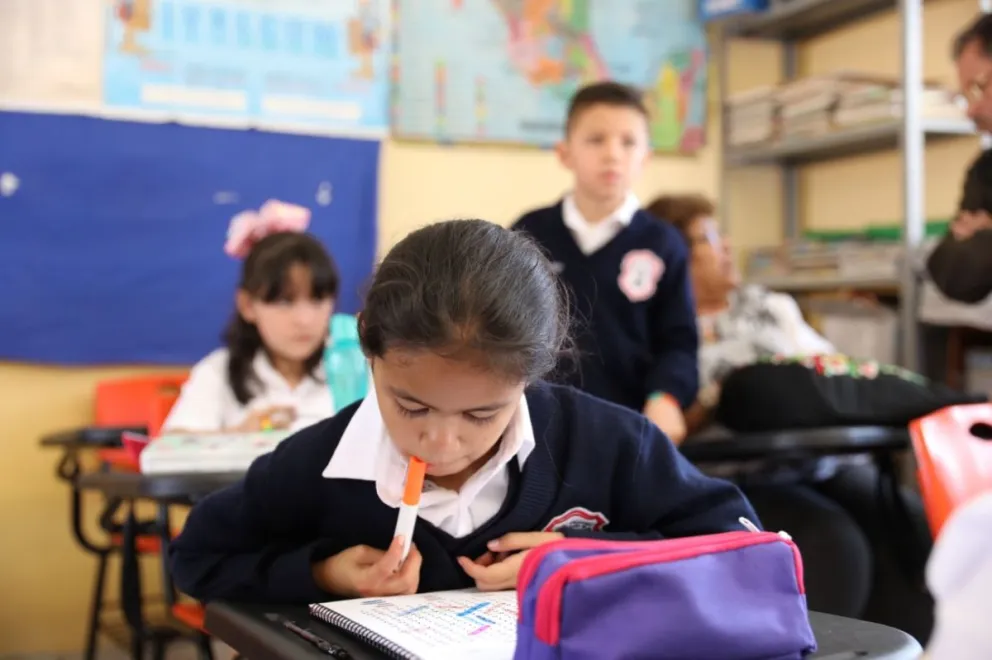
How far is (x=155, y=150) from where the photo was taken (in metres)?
2.87

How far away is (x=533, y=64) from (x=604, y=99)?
105 cm

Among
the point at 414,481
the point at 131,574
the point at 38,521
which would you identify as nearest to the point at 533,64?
the point at 38,521

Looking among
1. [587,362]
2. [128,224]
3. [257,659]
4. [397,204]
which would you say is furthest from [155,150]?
[257,659]

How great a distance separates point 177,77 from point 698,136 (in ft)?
5.51

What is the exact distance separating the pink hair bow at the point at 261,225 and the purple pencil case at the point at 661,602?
189 cm

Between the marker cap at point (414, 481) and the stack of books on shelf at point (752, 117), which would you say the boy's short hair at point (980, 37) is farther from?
the marker cap at point (414, 481)

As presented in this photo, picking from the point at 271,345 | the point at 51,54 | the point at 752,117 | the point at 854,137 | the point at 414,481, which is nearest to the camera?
the point at 414,481

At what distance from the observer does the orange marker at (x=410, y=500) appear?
937 mm

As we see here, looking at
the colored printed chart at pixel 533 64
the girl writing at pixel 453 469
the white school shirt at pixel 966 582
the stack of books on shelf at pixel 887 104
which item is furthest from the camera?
the colored printed chart at pixel 533 64

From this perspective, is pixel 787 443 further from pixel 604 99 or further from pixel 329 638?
pixel 329 638

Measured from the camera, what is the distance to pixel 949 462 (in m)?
1.08

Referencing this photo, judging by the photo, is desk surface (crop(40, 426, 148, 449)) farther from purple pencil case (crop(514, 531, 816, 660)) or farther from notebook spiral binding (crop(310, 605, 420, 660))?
purple pencil case (crop(514, 531, 816, 660))

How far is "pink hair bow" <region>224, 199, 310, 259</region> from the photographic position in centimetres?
261

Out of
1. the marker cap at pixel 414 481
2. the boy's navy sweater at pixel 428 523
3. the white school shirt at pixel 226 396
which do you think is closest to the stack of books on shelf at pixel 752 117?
the white school shirt at pixel 226 396
